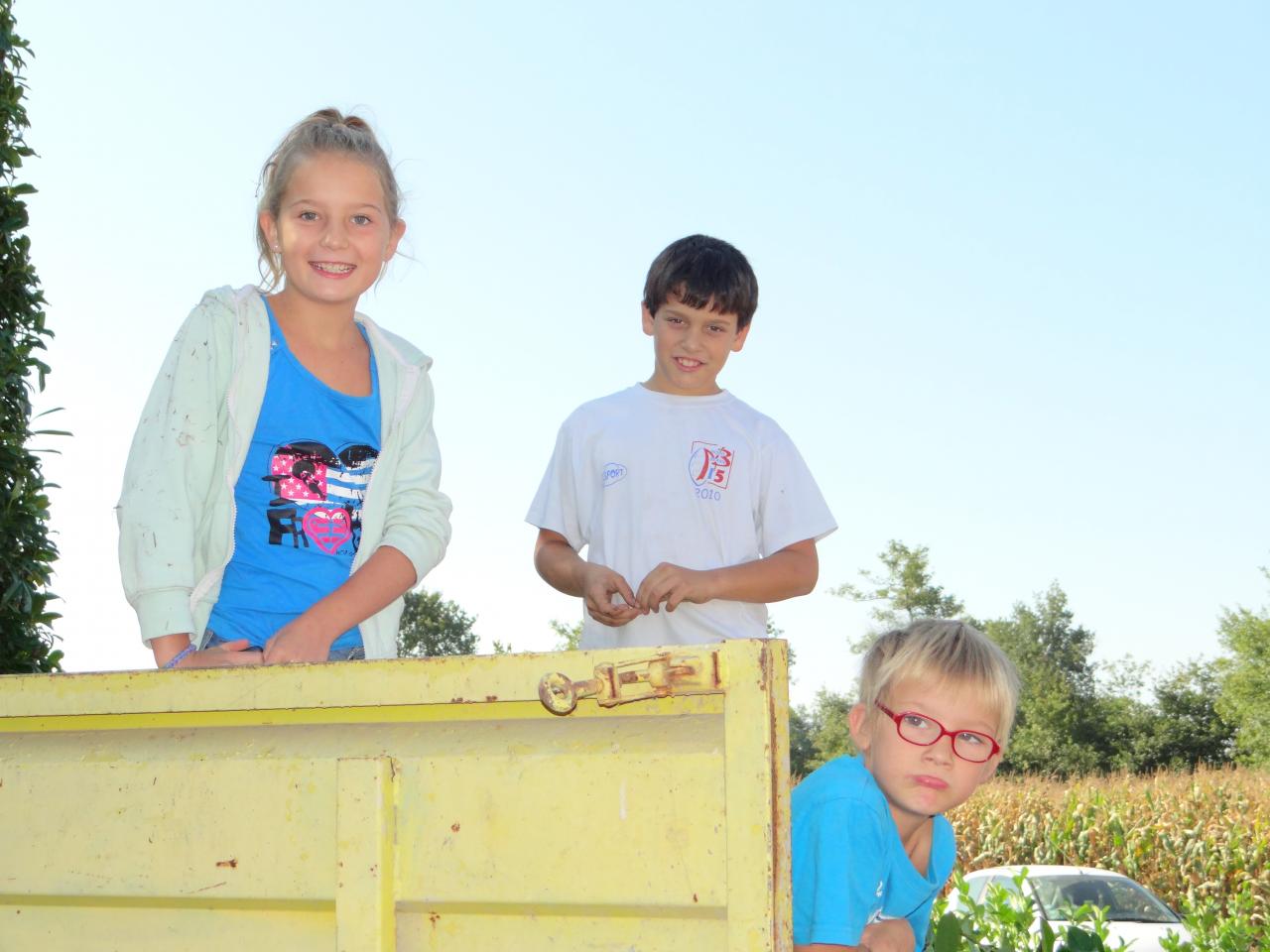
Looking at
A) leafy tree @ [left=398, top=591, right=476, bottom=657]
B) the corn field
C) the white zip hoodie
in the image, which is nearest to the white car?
the corn field

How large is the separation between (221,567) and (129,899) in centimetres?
94

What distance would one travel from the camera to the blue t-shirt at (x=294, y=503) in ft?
8.86

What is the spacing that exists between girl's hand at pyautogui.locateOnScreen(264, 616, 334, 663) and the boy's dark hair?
5.57 feet

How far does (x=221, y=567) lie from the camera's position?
2639 mm

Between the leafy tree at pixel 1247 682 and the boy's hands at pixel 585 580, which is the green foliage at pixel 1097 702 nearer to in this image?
the leafy tree at pixel 1247 682

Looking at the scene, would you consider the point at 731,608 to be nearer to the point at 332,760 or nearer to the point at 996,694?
the point at 996,694

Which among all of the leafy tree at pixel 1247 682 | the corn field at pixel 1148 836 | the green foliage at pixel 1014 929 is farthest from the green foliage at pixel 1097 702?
the green foliage at pixel 1014 929

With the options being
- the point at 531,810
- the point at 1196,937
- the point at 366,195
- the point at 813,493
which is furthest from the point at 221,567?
the point at 1196,937

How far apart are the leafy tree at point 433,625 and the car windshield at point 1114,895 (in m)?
35.1

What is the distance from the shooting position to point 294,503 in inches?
109

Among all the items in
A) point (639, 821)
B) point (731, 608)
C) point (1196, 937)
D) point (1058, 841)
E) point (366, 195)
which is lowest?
point (1058, 841)

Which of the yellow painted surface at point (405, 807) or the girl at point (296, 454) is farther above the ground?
the girl at point (296, 454)

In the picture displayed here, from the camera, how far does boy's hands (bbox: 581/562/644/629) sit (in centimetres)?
330

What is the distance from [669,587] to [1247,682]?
53.2 metres
